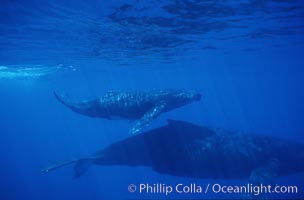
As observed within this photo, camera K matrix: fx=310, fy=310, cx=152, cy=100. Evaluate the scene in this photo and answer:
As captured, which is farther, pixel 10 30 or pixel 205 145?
pixel 10 30

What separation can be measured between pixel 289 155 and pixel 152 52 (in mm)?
19917

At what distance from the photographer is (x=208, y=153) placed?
14844 mm

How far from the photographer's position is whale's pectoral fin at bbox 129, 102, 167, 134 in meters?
14.0

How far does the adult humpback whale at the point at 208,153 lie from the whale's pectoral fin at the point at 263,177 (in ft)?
0.14

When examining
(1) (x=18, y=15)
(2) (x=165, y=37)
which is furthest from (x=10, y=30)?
(2) (x=165, y=37)

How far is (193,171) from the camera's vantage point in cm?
1522

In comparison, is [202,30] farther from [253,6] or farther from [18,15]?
[18,15]

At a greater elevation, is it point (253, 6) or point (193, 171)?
point (253, 6)

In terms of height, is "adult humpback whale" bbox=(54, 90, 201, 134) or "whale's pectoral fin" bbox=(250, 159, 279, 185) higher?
"adult humpback whale" bbox=(54, 90, 201, 134)

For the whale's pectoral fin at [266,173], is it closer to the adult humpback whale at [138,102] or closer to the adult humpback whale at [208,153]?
the adult humpback whale at [208,153]

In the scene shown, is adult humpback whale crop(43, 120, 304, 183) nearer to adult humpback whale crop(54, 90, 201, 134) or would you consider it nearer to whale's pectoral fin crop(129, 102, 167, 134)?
whale's pectoral fin crop(129, 102, 167, 134)

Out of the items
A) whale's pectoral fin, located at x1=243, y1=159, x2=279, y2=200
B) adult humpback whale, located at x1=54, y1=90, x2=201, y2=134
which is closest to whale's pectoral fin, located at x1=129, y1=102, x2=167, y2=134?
adult humpback whale, located at x1=54, y1=90, x2=201, y2=134

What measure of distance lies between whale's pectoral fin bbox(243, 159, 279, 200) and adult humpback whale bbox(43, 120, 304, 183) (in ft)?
0.14

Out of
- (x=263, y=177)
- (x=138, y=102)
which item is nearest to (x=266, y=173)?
(x=263, y=177)
